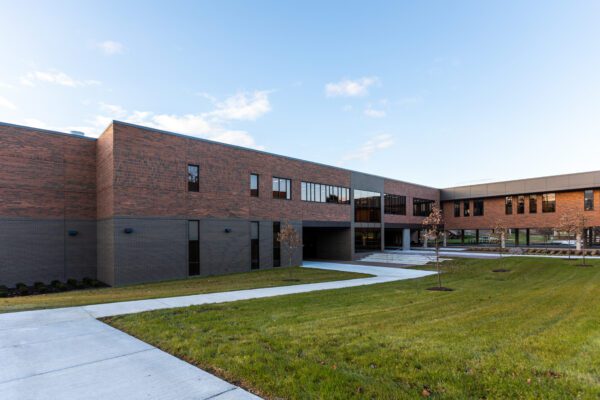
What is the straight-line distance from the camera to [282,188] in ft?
83.3

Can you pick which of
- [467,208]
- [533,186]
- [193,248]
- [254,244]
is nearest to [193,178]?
[193,248]

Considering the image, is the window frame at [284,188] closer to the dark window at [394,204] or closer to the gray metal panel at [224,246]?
the gray metal panel at [224,246]

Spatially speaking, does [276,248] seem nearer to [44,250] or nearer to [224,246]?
[224,246]

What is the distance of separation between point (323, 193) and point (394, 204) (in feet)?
40.6

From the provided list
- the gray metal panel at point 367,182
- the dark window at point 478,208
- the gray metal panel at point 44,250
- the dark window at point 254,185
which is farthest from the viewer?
the dark window at point 478,208

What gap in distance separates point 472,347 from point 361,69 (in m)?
20.9

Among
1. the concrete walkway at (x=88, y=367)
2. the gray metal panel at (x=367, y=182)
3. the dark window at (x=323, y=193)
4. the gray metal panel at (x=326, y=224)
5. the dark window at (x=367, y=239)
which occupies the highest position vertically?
the gray metal panel at (x=367, y=182)

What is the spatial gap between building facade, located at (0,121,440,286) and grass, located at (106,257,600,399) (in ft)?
33.0

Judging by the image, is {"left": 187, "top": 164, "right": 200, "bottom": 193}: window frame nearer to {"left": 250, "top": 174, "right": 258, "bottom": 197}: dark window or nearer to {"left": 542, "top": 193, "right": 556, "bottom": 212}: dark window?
{"left": 250, "top": 174, "right": 258, "bottom": 197}: dark window

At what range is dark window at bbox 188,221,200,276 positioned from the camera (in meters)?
19.5

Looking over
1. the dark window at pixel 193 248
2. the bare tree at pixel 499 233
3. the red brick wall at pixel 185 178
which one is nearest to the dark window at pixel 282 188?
the red brick wall at pixel 185 178

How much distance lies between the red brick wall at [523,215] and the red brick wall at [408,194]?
3364mm

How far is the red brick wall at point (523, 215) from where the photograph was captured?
3209cm

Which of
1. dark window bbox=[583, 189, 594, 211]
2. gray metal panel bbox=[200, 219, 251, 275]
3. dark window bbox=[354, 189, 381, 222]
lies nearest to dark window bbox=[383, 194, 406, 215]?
dark window bbox=[354, 189, 381, 222]
